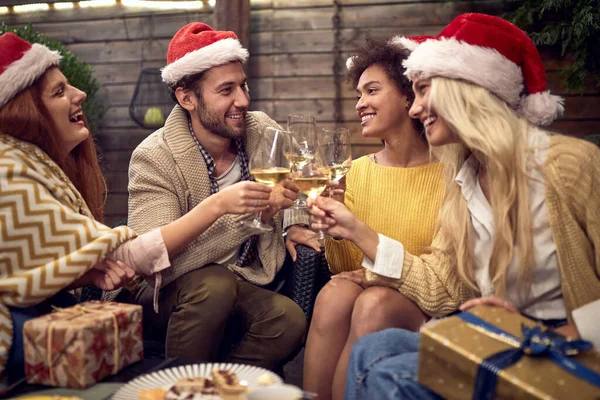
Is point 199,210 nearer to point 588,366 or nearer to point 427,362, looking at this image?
point 427,362

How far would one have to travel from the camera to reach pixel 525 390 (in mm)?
1079

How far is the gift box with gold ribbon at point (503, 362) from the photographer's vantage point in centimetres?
109

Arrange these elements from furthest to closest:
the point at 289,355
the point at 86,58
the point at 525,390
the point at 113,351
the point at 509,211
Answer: the point at 86,58 → the point at 289,355 → the point at 509,211 → the point at 113,351 → the point at 525,390

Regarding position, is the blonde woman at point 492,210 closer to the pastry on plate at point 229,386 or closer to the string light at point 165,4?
the pastry on plate at point 229,386

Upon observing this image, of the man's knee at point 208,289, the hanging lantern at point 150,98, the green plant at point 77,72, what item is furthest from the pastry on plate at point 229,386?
the hanging lantern at point 150,98

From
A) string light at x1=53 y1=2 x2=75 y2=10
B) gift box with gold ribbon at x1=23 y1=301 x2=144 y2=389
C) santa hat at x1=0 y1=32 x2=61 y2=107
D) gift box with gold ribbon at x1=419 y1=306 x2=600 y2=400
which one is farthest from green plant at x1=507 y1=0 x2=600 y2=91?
string light at x1=53 y1=2 x2=75 y2=10

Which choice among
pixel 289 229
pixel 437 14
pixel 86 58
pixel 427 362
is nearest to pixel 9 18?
pixel 86 58

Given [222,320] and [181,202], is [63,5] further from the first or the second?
[222,320]

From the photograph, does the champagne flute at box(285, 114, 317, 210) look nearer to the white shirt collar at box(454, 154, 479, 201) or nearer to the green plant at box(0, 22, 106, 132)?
the white shirt collar at box(454, 154, 479, 201)

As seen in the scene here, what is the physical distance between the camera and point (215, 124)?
2422 millimetres

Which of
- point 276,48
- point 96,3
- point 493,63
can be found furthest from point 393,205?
point 96,3

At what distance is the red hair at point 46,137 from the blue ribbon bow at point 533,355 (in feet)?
4.59

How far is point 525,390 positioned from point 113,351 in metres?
0.90

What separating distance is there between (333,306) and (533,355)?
0.90 metres
